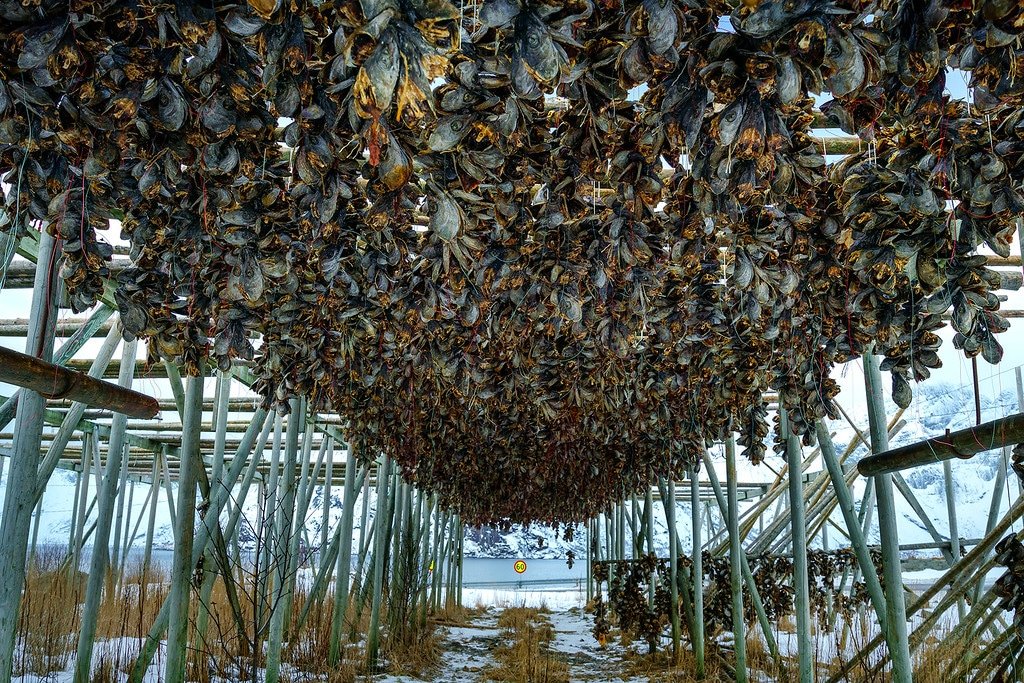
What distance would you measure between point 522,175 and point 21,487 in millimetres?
2792

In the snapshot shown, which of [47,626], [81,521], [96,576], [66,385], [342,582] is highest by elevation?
[66,385]

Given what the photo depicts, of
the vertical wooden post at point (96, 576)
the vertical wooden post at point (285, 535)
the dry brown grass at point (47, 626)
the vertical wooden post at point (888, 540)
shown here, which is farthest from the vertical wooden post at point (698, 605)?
the dry brown grass at point (47, 626)

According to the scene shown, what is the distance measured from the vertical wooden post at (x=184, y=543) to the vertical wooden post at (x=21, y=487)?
1227 millimetres

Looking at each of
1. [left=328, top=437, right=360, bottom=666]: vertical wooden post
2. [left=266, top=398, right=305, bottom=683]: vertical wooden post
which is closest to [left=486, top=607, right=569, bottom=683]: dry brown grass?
[left=328, top=437, right=360, bottom=666]: vertical wooden post

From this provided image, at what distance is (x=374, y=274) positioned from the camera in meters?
3.70

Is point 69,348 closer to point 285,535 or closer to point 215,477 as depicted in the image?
point 215,477

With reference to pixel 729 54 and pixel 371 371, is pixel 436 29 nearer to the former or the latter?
pixel 729 54

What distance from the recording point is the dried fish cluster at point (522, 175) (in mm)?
1943

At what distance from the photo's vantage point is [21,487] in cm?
347

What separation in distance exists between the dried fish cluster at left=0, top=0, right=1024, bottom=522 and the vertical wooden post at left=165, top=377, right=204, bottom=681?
57 centimetres

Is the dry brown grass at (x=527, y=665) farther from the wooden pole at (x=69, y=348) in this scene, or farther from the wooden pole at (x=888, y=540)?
the wooden pole at (x=69, y=348)

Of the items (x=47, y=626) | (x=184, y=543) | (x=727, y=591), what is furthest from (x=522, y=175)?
(x=727, y=591)

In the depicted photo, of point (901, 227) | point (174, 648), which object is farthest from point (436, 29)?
point (174, 648)

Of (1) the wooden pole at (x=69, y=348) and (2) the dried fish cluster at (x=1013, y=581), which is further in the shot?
(1) the wooden pole at (x=69, y=348)
